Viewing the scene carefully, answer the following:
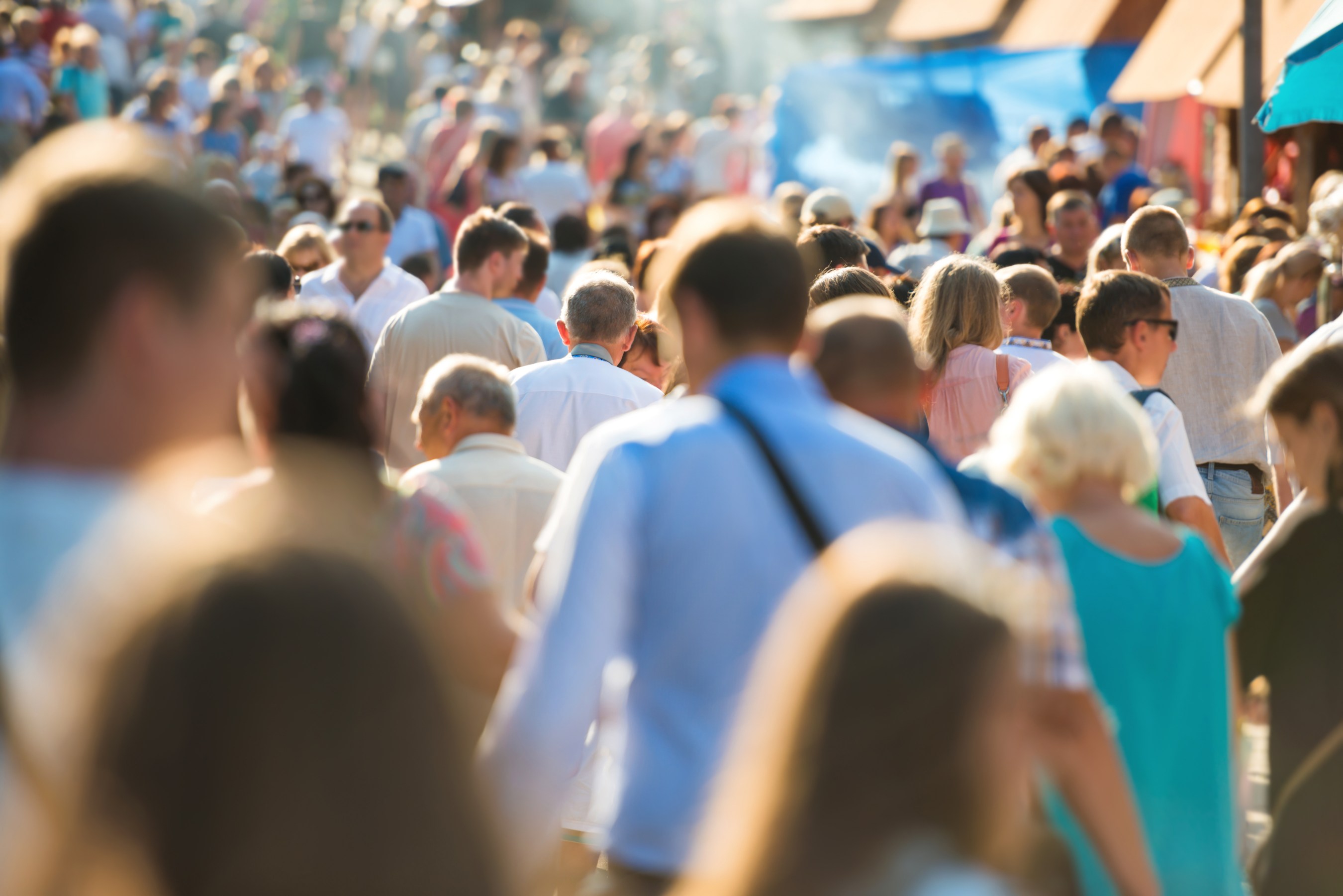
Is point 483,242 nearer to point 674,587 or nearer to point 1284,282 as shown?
point 1284,282

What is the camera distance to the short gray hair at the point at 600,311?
240 inches

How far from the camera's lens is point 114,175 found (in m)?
1.85

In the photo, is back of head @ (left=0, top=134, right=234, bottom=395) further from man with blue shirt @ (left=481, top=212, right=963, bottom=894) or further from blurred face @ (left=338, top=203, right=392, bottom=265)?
blurred face @ (left=338, top=203, right=392, bottom=265)

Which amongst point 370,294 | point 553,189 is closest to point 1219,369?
point 370,294

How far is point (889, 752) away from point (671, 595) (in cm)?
121

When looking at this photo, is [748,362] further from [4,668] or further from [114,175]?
[4,668]

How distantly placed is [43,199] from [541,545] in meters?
1.96

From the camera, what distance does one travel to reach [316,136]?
1697cm

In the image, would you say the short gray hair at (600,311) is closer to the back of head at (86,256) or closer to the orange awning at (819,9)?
the back of head at (86,256)

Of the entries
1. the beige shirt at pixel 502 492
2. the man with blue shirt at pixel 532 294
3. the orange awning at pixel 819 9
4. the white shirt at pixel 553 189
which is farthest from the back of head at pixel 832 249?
the orange awning at pixel 819 9

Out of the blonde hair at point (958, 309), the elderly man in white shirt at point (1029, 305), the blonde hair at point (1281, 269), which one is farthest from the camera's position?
the blonde hair at point (1281, 269)

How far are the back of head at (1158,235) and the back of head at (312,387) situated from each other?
428 centimetres

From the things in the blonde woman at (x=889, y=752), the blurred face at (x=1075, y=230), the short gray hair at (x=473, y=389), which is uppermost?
the blonde woman at (x=889, y=752)

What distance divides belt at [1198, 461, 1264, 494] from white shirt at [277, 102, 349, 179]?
1179cm
